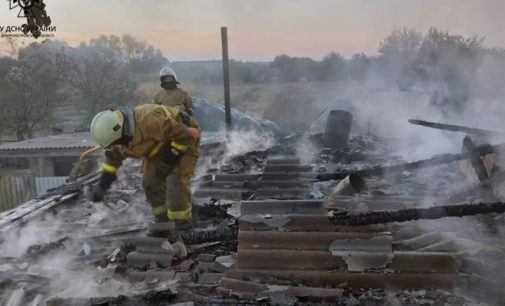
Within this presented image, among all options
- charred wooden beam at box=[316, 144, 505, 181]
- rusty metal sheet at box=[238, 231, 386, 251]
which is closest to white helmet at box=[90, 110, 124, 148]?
rusty metal sheet at box=[238, 231, 386, 251]

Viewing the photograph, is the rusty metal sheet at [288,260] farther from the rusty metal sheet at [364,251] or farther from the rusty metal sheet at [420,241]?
the rusty metal sheet at [420,241]

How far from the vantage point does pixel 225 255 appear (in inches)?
155

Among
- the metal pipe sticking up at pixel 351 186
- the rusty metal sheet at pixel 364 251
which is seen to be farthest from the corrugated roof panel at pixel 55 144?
the rusty metal sheet at pixel 364 251

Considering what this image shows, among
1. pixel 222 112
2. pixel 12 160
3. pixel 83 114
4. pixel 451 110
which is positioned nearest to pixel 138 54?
pixel 83 114

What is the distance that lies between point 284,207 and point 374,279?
1.03 m

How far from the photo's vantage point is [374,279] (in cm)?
328

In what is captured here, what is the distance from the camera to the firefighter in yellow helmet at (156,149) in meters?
4.10

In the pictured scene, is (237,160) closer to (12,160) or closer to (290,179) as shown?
(290,179)

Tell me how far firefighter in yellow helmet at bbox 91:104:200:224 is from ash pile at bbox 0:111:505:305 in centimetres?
34

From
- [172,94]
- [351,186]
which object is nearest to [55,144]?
[172,94]

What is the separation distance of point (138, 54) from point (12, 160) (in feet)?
62.5

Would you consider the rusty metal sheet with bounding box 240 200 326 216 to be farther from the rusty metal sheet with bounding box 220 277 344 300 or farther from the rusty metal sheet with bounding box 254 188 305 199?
the rusty metal sheet with bounding box 254 188 305 199

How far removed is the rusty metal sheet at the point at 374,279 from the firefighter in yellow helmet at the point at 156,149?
1442 mm

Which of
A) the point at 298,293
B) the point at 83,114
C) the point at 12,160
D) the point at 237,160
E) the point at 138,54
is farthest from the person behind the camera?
the point at 138,54
